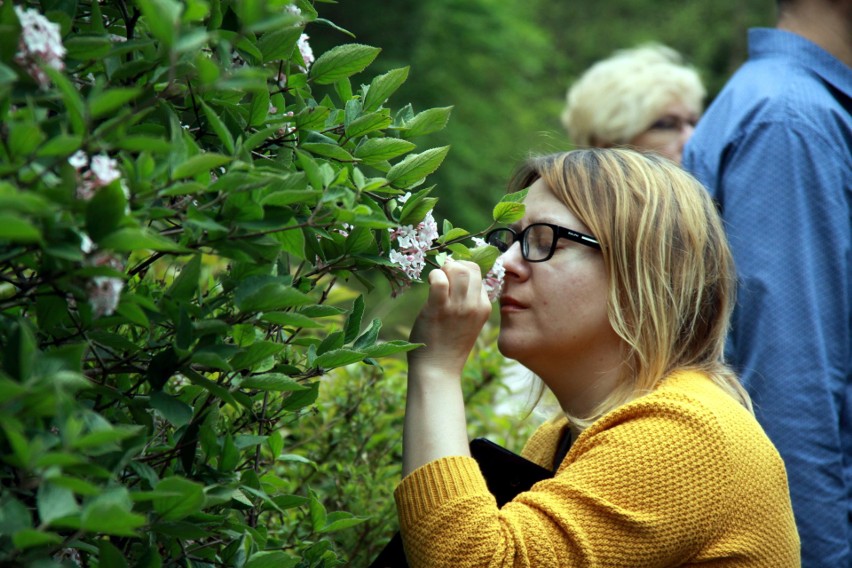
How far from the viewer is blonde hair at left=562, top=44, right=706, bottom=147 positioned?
4.55 m

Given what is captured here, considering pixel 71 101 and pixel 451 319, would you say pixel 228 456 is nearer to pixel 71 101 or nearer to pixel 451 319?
pixel 71 101

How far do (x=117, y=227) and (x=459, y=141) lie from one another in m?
17.0

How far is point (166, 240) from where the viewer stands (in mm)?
1139

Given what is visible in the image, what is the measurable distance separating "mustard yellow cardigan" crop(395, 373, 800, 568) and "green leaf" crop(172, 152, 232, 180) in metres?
0.88

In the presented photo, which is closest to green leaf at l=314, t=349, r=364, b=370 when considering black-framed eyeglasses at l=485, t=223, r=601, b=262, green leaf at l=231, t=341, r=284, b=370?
green leaf at l=231, t=341, r=284, b=370

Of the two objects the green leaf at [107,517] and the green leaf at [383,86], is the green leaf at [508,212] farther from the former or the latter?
the green leaf at [107,517]

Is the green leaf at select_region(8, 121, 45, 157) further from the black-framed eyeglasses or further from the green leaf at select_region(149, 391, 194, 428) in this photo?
the black-framed eyeglasses

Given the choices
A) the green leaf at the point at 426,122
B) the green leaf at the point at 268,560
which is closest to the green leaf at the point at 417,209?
the green leaf at the point at 426,122

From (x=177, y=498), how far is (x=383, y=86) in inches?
28.3

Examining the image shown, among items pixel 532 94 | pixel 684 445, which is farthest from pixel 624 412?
pixel 532 94

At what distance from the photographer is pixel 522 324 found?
7.03 ft

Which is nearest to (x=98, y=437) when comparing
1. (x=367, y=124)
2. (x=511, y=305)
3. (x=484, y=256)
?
(x=367, y=124)

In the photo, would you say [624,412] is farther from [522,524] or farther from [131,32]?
[131,32]

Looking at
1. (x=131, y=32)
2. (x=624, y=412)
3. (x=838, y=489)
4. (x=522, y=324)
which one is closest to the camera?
(x=131, y=32)
